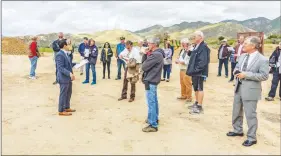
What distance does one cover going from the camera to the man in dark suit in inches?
308

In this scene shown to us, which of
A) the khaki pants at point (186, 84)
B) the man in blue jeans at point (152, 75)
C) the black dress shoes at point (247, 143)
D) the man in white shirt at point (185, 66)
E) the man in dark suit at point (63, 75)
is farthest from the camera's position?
the khaki pants at point (186, 84)

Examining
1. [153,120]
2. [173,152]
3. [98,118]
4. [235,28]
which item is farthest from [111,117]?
[235,28]

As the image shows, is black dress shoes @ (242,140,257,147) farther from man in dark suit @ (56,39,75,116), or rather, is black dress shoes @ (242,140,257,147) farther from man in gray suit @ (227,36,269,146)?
man in dark suit @ (56,39,75,116)

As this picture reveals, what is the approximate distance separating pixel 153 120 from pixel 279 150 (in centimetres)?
235

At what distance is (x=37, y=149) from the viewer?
19.0ft

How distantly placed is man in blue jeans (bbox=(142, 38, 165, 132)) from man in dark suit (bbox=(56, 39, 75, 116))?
1.98 meters

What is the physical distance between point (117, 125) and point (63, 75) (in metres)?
1.78

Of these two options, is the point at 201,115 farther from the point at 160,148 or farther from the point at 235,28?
the point at 235,28

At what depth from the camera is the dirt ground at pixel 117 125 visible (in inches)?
233

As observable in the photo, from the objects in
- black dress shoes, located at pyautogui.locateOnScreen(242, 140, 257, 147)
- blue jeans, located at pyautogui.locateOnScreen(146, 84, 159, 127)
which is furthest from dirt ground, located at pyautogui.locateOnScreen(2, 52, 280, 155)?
blue jeans, located at pyautogui.locateOnScreen(146, 84, 159, 127)

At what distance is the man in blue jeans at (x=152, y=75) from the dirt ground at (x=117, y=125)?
30cm

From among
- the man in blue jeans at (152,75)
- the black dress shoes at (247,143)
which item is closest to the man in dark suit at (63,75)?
the man in blue jeans at (152,75)

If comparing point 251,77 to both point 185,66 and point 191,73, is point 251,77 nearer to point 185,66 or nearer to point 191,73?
point 191,73

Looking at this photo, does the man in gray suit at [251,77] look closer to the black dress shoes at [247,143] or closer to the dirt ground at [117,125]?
the black dress shoes at [247,143]
